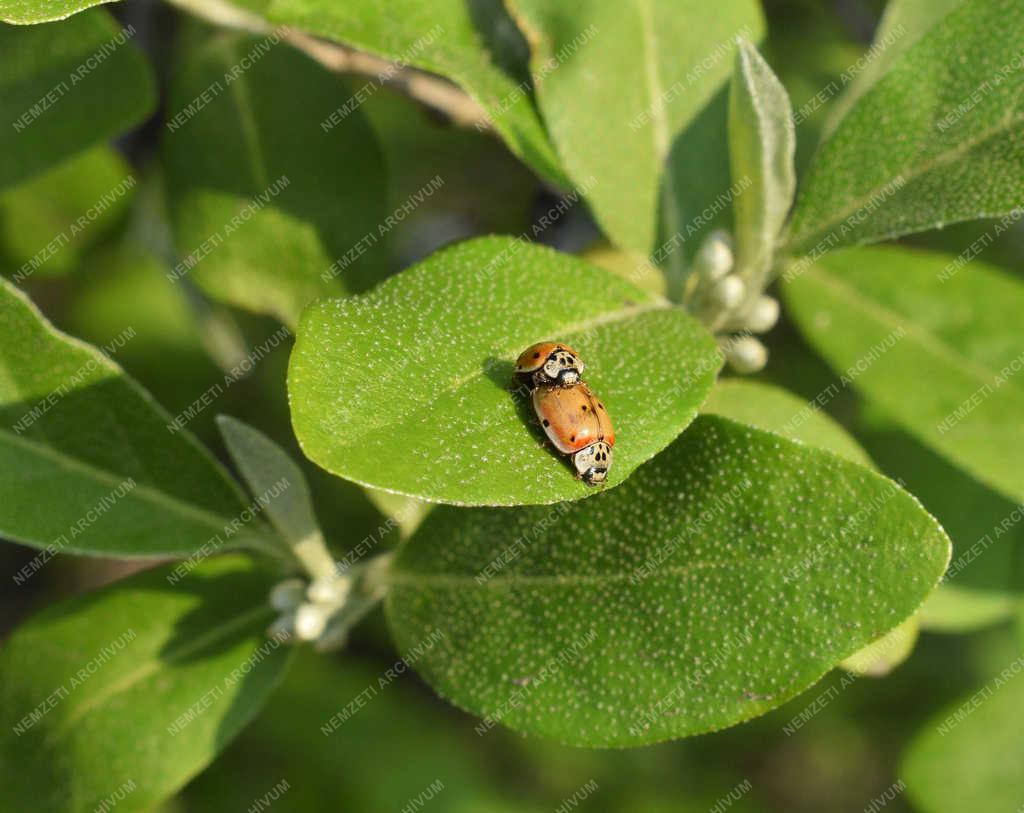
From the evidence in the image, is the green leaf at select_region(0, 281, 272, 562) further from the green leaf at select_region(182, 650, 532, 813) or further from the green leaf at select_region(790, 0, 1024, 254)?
the green leaf at select_region(182, 650, 532, 813)

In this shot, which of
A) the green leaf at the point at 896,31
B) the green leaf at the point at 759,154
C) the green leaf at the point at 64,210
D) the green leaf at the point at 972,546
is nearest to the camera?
the green leaf at the point at 759,154

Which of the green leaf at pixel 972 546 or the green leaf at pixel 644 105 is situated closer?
the green leaf at pixel 644 105

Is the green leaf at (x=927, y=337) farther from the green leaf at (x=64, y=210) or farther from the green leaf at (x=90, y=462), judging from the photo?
the green leaf at (x=64, y=210)

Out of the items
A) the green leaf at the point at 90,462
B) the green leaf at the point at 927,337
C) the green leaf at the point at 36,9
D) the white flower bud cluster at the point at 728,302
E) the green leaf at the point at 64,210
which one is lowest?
the green leaf at the point at 927,337

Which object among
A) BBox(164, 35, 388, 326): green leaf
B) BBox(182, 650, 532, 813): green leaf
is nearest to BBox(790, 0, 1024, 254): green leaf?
BBox(164, 35, 388, 326): green leaf

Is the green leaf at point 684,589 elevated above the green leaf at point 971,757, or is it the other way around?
the green leaf at point 684,589

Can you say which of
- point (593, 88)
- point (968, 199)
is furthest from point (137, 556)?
point (968, 199)

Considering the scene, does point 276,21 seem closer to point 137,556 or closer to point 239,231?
point 239,231

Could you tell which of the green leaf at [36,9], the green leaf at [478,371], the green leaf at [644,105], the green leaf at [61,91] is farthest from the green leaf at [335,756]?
the green leaf at [36,9]
